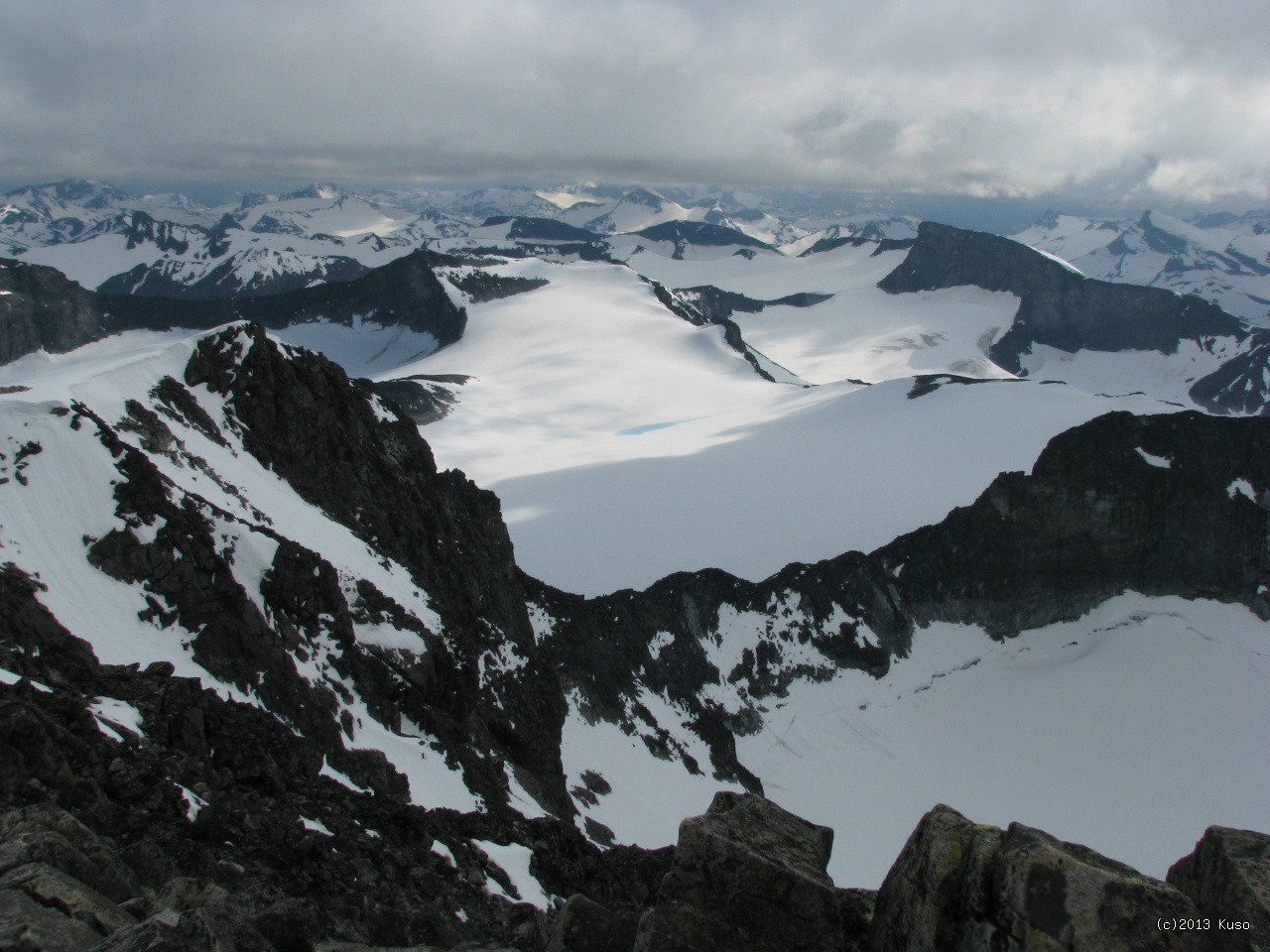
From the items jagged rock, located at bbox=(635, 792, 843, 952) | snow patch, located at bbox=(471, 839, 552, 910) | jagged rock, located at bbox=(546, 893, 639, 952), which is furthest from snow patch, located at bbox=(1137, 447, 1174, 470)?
jagged rock, located at bbox=(546, 893, 639, 952)

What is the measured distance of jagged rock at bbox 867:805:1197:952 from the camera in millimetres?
7449

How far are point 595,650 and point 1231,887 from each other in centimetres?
3972

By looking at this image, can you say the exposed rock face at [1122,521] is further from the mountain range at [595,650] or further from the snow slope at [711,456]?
the snow slope at [711,456]

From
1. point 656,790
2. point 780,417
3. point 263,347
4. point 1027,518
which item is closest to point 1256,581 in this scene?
point 1027,518

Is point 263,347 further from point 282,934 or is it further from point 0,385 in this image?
point 282,934

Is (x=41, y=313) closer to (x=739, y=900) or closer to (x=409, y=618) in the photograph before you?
(x=409, y=618)

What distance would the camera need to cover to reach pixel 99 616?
1858 cm

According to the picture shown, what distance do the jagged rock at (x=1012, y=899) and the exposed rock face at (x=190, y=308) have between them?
477 feet

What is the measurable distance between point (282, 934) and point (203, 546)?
51.8 feet

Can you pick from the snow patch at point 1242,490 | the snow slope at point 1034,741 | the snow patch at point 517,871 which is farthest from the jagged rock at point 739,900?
the snow patch at point 1242,490

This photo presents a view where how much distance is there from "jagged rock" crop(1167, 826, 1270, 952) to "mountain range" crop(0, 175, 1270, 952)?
0.06 metres

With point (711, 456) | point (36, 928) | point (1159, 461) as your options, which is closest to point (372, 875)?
point (36, 928)

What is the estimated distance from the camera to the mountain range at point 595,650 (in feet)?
34.9

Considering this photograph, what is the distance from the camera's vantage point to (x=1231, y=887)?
25.2 ft
